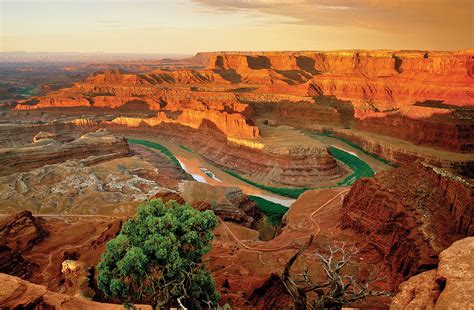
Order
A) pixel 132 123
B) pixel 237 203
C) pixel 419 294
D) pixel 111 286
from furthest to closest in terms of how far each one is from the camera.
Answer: pixel 132 123 < pixel 237 203 < pixel 111 286 < pixel 419 294

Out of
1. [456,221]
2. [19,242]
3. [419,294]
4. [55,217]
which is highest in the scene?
[419,294]

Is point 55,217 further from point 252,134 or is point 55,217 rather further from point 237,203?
point 252,134

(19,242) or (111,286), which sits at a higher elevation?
(111,286)

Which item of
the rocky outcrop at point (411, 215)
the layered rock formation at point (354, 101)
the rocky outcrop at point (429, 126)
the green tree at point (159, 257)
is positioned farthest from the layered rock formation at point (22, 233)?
the rocky outcrop at point (429, 126)

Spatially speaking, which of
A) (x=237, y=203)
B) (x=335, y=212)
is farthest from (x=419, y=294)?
(x=237, y=203)

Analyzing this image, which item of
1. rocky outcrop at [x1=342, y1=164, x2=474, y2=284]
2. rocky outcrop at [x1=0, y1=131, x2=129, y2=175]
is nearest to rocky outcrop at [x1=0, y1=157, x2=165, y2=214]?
rocky outcrop at [x1=0, y1=131, x2=129, y2=175]

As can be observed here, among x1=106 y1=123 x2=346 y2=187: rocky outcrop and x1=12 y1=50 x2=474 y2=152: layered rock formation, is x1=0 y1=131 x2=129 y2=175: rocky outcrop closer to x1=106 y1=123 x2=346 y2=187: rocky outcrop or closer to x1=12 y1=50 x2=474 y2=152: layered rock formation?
x1=106 y1=123 x2=346 y2=187: rocky outcrop

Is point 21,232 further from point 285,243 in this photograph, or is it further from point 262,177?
point 262,177
